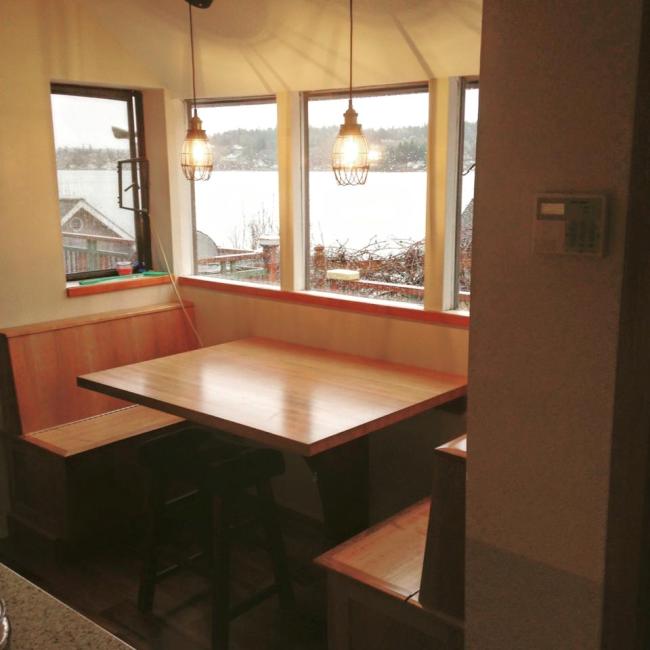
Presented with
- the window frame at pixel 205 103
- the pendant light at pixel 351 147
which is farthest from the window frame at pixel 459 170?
the window frame at pixel 205 103

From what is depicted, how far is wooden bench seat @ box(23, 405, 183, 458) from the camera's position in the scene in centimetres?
341

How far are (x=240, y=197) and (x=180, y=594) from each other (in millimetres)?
1997

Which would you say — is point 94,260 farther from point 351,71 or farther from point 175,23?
point 351,71

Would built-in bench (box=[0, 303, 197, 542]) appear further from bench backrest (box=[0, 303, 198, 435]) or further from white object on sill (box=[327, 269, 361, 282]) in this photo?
white object on sill (box=[327, 269, 361, 282])

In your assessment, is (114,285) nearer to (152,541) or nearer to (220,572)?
(152,541)

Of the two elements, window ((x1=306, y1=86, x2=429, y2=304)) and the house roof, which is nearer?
window ((x1=306, y1=86, x2=429, y2=304))

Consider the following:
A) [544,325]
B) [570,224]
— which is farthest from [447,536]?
[570,224]

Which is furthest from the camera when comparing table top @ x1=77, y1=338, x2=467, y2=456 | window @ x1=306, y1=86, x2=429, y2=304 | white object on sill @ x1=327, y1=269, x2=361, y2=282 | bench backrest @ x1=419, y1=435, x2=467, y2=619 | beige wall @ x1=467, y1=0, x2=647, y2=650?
white object on sill @ x1=327, y1=269, x2=361, y2=282

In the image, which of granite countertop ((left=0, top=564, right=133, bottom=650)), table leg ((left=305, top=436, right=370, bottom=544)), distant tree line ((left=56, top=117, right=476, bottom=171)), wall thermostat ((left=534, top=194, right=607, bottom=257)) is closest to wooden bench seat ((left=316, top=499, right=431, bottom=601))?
table leg ((left=305, top=436, right=370, bottom=544))

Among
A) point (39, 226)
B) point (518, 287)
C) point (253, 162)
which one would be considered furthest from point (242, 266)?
point (518, 287)

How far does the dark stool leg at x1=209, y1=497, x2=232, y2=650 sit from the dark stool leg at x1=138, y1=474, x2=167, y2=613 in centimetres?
40

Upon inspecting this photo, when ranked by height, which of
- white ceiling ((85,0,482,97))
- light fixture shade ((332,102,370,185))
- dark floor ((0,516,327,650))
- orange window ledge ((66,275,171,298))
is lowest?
dark floor ((0,516,327,650))

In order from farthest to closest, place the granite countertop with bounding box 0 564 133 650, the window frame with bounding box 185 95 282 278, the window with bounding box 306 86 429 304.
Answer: the window frame with bounding box 185 95 282 278 → the window with bounding box 306 86 429 304 → the granite countertop with bounding box 0 564 133 650

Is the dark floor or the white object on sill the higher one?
the white object on sill
